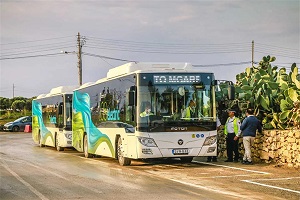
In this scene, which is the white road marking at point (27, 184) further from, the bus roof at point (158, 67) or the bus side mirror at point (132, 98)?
the bus roof at point (158, 67)

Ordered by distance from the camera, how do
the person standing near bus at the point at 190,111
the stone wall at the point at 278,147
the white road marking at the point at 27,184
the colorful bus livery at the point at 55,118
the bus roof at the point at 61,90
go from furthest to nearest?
the bus roof at the point at 61,90 → the colorful bus livery at the point at 55,118 → the person standing near bus at the point at 190,111 → the stone wall at the point at 278,147 → the white road marking at the point at 27,184

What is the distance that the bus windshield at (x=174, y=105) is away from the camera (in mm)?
17266

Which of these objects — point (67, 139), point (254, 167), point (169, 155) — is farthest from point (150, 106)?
point (67, 139)

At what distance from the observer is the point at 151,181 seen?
14.1 meters

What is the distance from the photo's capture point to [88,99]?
24.1 m

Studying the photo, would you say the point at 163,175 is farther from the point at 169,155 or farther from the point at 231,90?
the point at 231,90

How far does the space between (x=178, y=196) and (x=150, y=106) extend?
6131 millimetres

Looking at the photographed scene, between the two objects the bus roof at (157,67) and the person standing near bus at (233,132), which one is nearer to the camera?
the bus roof at (157,67)

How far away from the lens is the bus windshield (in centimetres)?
1727

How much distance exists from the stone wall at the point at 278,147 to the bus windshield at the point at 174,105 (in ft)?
7.16

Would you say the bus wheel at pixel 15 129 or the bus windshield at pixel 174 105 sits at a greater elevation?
the bus windshield at pixel 174 105

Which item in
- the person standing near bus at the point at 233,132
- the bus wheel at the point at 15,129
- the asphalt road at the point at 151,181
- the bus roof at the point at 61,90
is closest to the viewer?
the asphalt road at the point at 151,181

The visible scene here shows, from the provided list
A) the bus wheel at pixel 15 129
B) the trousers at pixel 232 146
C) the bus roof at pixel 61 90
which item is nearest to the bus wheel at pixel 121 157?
the trousers at pixel 232 146

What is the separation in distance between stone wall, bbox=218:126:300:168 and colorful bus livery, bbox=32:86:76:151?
10.9 metres
